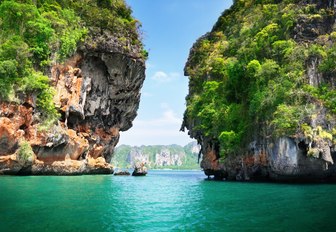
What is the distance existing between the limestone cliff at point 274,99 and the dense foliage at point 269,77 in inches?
3.0

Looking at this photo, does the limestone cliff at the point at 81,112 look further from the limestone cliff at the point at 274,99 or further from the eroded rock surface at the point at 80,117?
the limestone cliff at the point at 274,99

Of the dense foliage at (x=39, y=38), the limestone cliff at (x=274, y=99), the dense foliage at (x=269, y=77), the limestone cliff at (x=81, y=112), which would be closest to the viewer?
the limestone cliff at (x=274, y=99)

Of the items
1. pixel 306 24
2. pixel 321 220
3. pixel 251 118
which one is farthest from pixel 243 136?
pixel 321 220

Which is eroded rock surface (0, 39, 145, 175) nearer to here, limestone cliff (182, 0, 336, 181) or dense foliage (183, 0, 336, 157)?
dense foliage (183, 0, 336, 157)

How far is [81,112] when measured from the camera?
131 feet

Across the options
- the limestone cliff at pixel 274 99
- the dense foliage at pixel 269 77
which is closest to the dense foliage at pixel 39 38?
the dense foliage at pixel 269 77

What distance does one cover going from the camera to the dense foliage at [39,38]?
31.6m

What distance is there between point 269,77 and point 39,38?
24.6 meters

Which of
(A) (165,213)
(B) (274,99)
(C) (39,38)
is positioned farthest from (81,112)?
(A) (165,213)

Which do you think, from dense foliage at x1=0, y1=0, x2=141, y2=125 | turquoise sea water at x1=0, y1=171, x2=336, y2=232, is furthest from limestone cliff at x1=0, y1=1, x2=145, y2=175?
turquoise sea water at x1=0, y1=171, x2=336, y2=232

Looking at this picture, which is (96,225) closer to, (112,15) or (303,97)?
(303,97)

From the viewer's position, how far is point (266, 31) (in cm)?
3181

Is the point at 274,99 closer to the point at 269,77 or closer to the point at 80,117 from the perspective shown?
the point at 269,77

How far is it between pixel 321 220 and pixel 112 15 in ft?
131
